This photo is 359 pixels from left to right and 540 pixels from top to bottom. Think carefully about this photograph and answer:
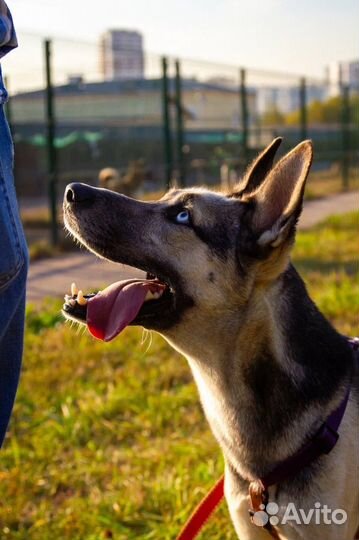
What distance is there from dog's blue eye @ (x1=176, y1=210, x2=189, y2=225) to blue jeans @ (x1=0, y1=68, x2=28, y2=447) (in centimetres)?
72

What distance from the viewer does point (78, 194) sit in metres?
2.79

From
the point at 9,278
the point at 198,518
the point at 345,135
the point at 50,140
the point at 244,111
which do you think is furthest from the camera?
the point at 345,135

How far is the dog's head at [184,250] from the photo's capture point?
9.13 ft

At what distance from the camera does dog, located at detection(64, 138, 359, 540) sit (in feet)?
8.80

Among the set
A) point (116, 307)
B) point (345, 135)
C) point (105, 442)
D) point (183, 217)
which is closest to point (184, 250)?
point (183, 217)

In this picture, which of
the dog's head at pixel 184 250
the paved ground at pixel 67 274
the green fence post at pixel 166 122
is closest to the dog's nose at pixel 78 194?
the dog's head at pixel 184 250

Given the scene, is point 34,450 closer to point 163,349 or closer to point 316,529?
point 163,349

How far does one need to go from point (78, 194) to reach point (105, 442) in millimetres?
2152

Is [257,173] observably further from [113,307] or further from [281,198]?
[113,307]

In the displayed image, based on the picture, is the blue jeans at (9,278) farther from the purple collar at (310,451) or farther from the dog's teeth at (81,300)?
the purple collar at (310,451)

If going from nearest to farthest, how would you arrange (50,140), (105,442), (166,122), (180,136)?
(105,442) → (50,140) → (166,122) → (180,136)

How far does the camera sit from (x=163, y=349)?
232 inches

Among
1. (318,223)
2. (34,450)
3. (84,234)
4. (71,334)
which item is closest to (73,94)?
(318,223)

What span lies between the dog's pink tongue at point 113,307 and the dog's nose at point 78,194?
0.34 meters
